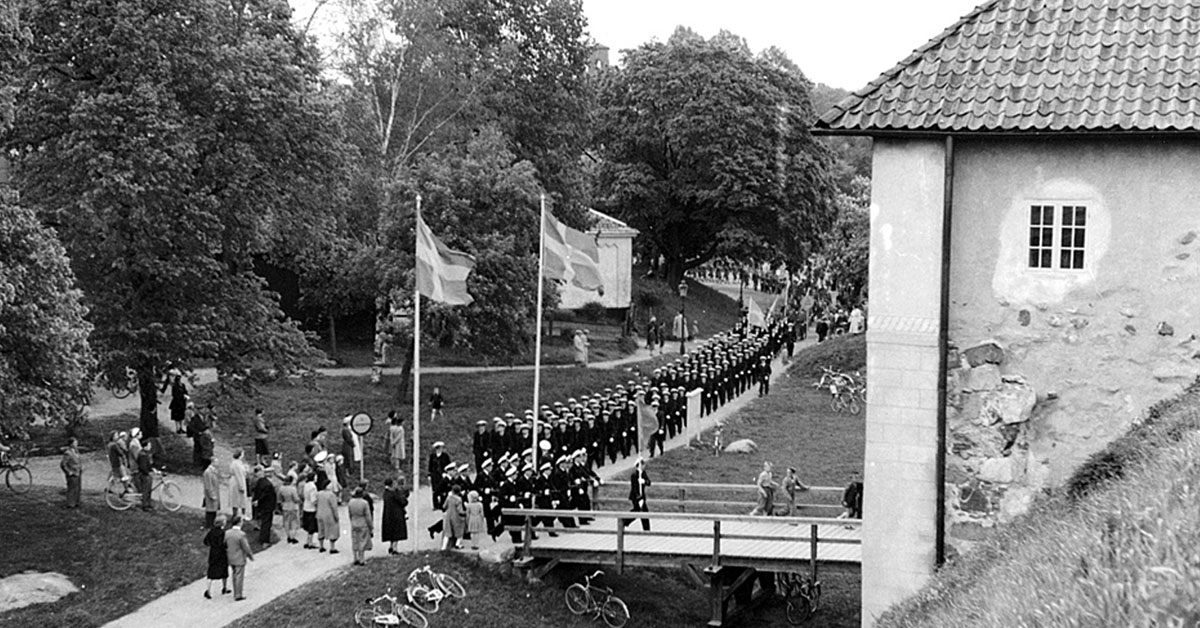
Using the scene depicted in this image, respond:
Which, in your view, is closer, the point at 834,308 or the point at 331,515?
the point at 331,515

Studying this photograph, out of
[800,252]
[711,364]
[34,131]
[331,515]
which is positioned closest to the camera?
[331,515]

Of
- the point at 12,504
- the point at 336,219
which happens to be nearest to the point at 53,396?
the point at 12,504

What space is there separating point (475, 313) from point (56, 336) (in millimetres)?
14911

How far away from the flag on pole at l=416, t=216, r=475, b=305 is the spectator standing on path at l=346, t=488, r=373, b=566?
3.63m

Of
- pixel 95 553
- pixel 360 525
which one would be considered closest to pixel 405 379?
pixel 360 525

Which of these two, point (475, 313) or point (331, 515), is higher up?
point (475, 313)

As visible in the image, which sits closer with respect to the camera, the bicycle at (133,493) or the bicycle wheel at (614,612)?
the bicycle wheel at (614,612)

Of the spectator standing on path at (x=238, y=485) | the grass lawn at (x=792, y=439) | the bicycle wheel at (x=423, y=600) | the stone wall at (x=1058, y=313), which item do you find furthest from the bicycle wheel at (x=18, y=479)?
the stone wall at (x=1058, y=313)

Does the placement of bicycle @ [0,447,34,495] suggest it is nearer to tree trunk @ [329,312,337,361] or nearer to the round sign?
the round sign

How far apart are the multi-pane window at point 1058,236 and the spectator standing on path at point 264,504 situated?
1352cm

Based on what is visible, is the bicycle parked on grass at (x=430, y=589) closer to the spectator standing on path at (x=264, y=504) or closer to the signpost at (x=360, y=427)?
the spectator standing on path at (x=264, y=504)

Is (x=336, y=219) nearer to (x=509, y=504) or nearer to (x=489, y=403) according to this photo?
(x=489, y=403)

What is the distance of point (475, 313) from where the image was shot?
3647cm

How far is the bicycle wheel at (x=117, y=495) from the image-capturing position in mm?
26031
